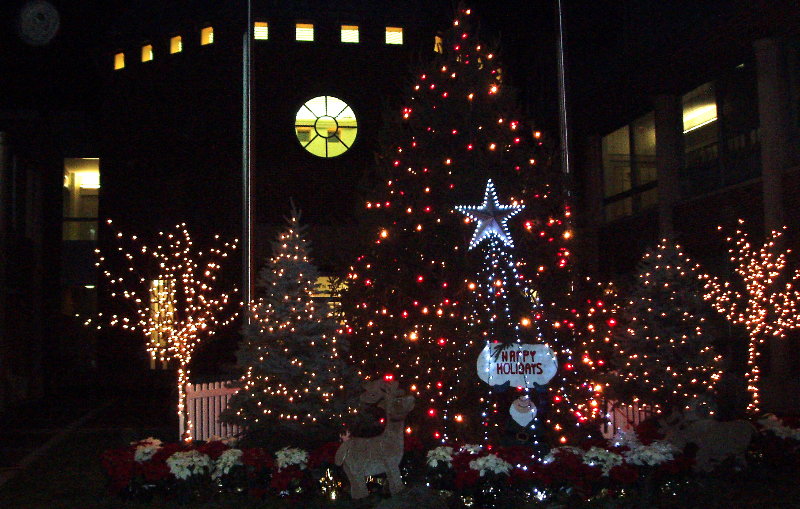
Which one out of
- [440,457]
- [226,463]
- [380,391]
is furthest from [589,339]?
[226,463]

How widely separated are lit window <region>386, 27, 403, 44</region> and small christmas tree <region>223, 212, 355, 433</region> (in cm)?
1655

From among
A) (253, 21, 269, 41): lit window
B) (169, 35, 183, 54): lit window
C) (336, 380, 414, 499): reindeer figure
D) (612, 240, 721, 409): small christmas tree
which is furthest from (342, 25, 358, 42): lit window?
(336, 380, 414, 499): reindeer figure

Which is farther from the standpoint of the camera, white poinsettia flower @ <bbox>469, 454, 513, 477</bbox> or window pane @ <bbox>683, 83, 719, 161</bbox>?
window pane @ <bbox>683, 83, 719, 161</bbox>

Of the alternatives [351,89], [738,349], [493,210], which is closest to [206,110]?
[351,89]

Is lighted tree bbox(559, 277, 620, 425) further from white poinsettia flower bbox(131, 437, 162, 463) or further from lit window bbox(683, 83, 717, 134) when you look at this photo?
lit window bbox(683, 83, 717, 134)

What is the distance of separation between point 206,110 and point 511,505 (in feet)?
67.4

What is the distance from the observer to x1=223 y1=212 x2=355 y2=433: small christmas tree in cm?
1133

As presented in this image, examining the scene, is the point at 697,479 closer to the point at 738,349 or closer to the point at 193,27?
the point at 738,349

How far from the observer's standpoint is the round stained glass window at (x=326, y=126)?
26484 millimetres

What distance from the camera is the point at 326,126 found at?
26.9m

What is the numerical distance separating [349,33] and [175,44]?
547 centimetres

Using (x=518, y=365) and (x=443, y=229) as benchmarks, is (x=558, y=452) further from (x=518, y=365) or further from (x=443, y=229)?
(x=443, y=229)

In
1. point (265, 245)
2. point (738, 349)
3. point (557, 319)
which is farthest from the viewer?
point (265, 245)

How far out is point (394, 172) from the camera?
436 inches
